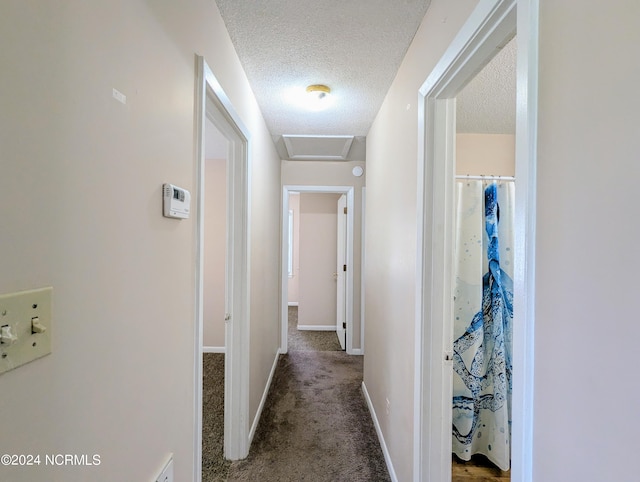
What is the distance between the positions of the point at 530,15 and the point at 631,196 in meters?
0.47

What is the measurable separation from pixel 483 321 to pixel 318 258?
299cm

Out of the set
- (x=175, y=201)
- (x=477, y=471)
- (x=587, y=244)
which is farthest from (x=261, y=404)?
(x=587, y=244)

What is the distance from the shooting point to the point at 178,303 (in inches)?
39.8

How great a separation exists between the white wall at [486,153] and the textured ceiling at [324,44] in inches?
34.0

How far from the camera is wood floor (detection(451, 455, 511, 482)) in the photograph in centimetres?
189

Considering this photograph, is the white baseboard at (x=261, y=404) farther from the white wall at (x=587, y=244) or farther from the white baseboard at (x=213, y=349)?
the white wall at (x=587, y=244)

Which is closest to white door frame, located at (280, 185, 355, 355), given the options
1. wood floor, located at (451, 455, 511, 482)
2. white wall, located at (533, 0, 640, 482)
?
wood floor, located at (451, 455, 511, 482)

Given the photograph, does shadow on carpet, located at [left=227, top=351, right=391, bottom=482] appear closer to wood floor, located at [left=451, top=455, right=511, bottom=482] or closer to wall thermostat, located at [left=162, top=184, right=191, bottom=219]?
wood floor, located at [left=451, top=455, right=511, bottom=482]

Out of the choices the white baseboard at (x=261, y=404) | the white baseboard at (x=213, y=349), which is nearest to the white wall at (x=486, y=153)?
the white baseboard at (x=261, y=404)

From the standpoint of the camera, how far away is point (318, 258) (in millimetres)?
4793

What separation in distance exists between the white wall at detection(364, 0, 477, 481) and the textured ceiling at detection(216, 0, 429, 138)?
97 millimetres

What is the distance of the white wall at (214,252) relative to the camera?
3818 millimetres

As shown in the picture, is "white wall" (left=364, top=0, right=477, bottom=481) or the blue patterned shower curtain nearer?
"white wall" (left=364, top=0, right=477, bottom=481)

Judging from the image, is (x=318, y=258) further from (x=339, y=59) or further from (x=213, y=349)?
(x=339, y=59)
